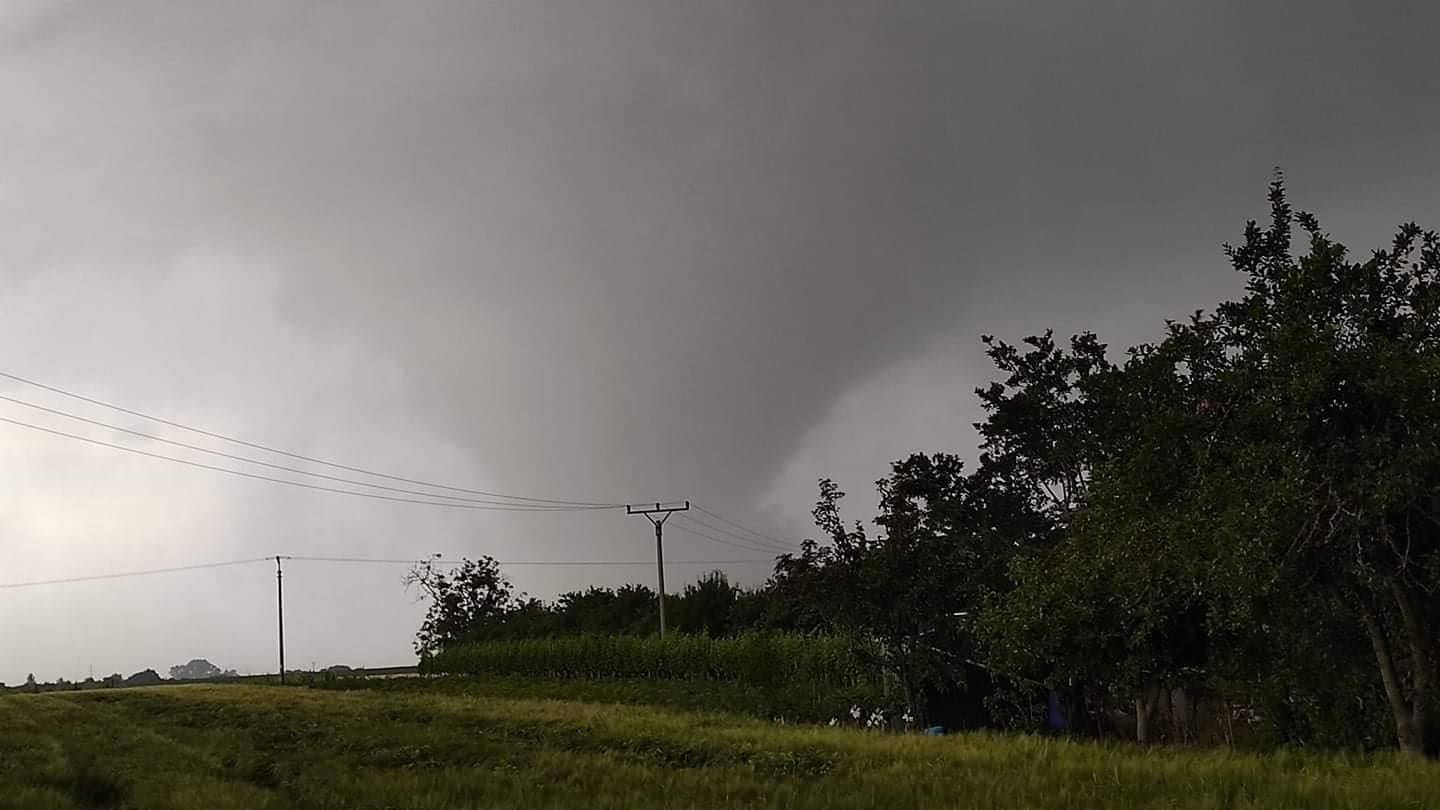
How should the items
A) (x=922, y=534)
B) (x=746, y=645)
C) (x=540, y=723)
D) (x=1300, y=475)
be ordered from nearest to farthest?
1. (x=1300, y=475)
2. (x=540, y=723)
3. (x=922, y=534)
4. (x=746, y=645)

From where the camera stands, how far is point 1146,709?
2491 centimetres

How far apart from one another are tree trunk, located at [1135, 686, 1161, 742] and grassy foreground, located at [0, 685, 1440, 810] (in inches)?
267

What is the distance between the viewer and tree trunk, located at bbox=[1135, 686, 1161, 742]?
2427 centimetres

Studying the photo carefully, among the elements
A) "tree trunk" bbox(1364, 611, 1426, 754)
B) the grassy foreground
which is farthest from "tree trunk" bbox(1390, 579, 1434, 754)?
the grassy foreground

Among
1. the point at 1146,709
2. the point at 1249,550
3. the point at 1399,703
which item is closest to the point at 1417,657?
the point at 1399,703

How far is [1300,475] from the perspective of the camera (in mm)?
13180

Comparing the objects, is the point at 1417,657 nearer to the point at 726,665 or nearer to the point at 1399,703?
the point at 1399,703

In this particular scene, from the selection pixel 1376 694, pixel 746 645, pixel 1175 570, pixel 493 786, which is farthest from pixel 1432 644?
pixel 746 645

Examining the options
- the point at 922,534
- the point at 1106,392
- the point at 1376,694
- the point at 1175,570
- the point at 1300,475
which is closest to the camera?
the point at 1300,475

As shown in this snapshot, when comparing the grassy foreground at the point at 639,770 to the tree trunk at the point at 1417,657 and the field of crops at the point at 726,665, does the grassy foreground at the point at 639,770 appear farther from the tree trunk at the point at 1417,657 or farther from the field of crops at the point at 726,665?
the field of crops at the point at 726,665

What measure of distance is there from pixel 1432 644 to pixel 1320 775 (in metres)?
5.74

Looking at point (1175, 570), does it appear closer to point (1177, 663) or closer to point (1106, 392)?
point (1106, 392)

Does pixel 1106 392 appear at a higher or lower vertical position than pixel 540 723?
higher

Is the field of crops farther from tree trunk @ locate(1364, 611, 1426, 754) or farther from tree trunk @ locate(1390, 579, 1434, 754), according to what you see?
tree trunk @ locate(1390, 579, 1434, 754)
